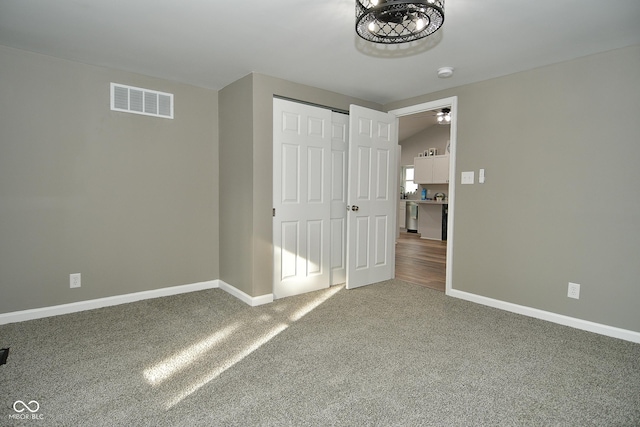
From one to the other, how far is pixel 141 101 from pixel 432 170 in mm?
6964

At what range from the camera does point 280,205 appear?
11.4 ft

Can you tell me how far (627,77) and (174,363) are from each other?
12.8ft

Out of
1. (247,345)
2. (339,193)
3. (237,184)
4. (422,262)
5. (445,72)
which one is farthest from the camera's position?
(422,262)

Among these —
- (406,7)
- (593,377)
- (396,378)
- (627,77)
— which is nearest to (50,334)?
(396,378)

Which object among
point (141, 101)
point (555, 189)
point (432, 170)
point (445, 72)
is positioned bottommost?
point (555, 189)

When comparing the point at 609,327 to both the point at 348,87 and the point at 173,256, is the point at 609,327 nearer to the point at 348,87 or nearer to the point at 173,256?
the point at 348,87

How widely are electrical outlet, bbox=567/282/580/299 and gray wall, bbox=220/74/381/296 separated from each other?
2.71m

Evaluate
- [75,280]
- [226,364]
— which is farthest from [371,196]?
[75,280]

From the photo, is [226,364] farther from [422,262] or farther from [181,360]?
[422,262]

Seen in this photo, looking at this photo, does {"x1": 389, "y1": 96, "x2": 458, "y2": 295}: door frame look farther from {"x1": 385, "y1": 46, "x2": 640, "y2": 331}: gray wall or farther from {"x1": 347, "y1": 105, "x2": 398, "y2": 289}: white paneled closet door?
{"x1": 347, "y1": 105, "x2": 398, "y2": 289}: white paneled closet door

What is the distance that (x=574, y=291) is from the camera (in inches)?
113

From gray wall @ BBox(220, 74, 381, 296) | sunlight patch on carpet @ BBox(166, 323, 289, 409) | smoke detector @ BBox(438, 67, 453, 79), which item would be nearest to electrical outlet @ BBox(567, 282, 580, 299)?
smoke detector @ BBox(438, 67, 453, 79)

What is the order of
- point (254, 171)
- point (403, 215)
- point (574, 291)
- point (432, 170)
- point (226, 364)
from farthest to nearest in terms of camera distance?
1. point (403, 215)
2. point (432, 170)
3. point (254, 171)
4. point (574, 291)
5. point (226, 364)

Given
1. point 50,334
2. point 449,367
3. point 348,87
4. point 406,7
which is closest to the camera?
point 406,7
